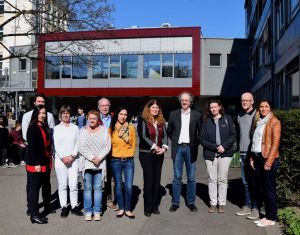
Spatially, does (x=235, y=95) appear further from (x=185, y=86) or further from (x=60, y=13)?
(x=60, y=13)

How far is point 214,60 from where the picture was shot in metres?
39.6

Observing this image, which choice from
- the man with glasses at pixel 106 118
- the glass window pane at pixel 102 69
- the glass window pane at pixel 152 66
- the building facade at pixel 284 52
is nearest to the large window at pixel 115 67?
the glass window pane at pixel 102 69

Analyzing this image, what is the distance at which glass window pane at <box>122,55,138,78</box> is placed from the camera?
3931 centimetres

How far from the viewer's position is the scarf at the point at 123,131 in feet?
22.9

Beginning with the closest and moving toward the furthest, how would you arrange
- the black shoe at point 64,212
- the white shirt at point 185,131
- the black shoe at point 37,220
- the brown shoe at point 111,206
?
the black shoe at point 37,220 → the black shoe at point 64,212 → the white shirt at point 185,131 → the brown shoe at point 111,206

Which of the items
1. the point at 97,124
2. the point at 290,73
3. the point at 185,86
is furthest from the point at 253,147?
the point at 185,86

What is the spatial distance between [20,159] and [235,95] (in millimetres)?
28488

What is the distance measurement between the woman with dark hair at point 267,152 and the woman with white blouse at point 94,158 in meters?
2.33

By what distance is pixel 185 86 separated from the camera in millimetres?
38312

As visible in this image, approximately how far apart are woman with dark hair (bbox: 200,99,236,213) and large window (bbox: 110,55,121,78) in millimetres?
32880

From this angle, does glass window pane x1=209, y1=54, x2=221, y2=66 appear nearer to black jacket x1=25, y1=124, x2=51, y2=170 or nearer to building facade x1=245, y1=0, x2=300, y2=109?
building facade x1=245, y1=0, x2=300, y2=109

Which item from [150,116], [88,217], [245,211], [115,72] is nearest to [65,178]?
[88,217]

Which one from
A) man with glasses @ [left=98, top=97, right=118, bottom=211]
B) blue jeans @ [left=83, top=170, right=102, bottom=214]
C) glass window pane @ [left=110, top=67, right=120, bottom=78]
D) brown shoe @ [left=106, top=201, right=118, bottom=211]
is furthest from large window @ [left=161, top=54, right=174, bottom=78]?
blue jeans @ [left=83, top=170, right=102, bottom=214]

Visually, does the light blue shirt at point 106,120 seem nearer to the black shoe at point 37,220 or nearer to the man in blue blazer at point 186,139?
the man in blue blazer at point 186,139
